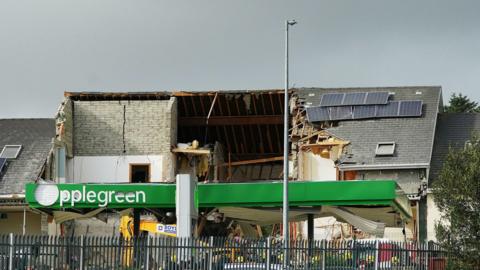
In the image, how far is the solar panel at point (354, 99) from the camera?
54.2 meters

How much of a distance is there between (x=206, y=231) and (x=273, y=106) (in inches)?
405

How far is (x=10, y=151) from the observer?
53375 millimetres

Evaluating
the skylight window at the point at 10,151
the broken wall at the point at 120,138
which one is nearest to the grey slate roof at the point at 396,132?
the broken wall at the point at 120,138

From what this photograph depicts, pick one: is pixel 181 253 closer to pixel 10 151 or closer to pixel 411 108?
pixel 10 151

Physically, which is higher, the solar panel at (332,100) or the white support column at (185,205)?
the solar panel at (332,100)

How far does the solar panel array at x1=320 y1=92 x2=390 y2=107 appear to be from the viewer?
178ft

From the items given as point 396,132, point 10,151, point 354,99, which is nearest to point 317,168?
point 396,132

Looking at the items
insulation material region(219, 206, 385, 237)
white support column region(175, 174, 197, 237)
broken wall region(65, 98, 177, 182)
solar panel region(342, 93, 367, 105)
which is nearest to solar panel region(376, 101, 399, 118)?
solar panel region(342, 93, 367, 105)

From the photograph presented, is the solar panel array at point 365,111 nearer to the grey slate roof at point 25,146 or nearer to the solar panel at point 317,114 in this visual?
the solar panel at point 317,114

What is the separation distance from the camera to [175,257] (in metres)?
28.4

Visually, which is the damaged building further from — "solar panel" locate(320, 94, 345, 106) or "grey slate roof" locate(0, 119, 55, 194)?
"grey slate roof" locate(0, 119, 55, 194)

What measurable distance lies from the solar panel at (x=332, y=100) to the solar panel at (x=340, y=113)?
0.34 m

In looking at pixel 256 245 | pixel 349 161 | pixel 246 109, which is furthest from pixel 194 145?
pixel 256 245

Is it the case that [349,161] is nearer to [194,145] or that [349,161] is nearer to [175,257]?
[194,145]
